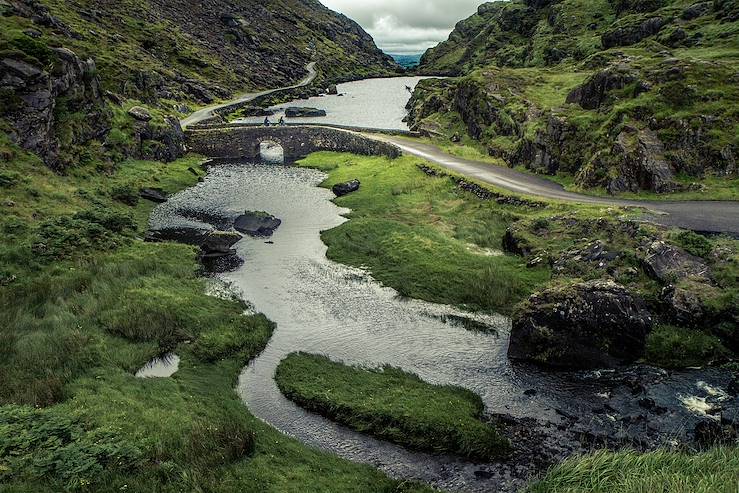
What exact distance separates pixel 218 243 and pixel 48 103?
1249 inches

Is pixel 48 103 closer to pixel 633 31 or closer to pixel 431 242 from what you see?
pixel 431 242

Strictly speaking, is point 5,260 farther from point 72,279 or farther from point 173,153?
point 173,153

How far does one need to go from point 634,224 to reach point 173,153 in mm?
74745

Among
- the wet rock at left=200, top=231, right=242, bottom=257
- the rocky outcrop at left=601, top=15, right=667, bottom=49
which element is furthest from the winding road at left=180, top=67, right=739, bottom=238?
the rocky outcrop at left=601, top=15, right=667, bottom=49

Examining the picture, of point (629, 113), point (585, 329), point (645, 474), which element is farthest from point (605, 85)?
point (645, 474)

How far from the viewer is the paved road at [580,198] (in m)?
40.8

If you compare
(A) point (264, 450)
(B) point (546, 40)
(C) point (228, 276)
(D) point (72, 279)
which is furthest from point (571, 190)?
(B) point (546, 40)

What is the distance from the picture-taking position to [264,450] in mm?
23938

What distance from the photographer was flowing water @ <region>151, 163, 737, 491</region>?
25234 mm

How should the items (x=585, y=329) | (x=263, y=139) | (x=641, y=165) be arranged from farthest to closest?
(x=263, y=139) < (x=641, y=165) < (x=585, y=329)

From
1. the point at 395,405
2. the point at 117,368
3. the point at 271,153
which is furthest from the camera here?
the point at 271,153

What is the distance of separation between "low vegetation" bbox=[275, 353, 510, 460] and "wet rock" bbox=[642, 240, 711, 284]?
1735 centimetres

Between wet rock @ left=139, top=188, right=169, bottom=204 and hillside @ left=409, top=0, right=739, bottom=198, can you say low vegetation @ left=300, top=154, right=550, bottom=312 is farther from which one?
wet rock @ left=139, top=188, right=169, bottom=204

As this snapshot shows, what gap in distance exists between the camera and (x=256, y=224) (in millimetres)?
59188
